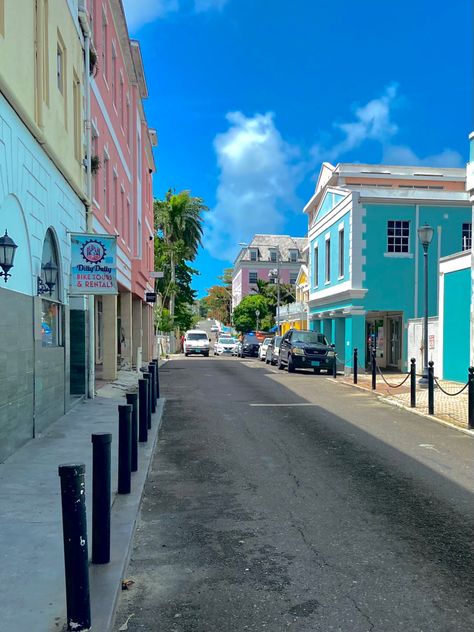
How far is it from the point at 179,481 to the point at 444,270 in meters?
14.0

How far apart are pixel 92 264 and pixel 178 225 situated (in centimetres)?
3626

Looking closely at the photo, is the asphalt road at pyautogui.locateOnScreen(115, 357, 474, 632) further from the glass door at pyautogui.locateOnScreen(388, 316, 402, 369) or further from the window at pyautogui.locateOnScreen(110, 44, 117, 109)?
the glass door at pyautogui.locateOnScreen(388, 316, 402, 369)

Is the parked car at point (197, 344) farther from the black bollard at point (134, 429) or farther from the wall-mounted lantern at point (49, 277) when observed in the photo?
the black bollard at point (134, 429)

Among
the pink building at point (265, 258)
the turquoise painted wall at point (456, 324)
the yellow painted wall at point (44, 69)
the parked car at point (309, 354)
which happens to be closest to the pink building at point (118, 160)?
the yellow painted wall at point (44, 69)

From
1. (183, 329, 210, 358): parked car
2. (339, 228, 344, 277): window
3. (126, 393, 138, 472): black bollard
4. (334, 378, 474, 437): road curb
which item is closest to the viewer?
(126, 393, 138, 472): black bollard

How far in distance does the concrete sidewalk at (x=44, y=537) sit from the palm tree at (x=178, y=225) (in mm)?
39169

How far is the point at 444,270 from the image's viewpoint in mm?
18031

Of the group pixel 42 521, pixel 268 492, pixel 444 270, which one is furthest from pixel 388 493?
pixel 444 270

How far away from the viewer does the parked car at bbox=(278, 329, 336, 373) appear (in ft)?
74.2

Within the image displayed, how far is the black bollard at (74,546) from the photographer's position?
3.06m

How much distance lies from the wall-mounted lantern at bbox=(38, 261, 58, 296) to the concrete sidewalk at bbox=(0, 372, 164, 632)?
8.24 ft

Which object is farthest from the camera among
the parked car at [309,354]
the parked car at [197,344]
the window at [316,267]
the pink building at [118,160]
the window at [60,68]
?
the parked car at [197,344]

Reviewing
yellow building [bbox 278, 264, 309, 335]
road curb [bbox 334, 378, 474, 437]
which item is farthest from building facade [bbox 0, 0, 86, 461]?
yellow building [bbox 278, 264, 309, 335]

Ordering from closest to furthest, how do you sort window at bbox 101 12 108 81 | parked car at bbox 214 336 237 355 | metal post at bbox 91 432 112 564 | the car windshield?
1. metal post at bbox 91 432 112 564
2. window at bbox 101 12 108 81
3. the car windshield
4. parked car at bbox 214 336 237 355
